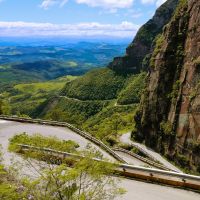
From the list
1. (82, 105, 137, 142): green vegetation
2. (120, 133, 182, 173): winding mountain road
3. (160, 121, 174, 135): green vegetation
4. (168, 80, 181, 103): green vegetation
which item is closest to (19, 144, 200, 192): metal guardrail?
(120, 133, 182, 173): winding mountain road

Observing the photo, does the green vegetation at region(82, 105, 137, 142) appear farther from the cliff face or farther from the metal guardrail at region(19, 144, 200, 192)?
the metal guardrail at region(19, 144, 200, 192)

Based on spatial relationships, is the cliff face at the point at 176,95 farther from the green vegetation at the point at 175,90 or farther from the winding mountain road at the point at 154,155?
the winding mountain road at the point at 154,155

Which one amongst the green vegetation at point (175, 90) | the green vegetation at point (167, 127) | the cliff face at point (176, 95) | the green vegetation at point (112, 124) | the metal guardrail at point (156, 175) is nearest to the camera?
the metal guardrail at point (156, 175)

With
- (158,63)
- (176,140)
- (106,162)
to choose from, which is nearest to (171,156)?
(176,140)

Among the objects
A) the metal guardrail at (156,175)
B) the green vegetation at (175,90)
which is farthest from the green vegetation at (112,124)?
the metal guardrail at (156,175)

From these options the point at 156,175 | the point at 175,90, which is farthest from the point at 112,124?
the point at 156,175

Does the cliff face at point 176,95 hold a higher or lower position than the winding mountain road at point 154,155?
higher

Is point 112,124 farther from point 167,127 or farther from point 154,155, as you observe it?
point 167,127
